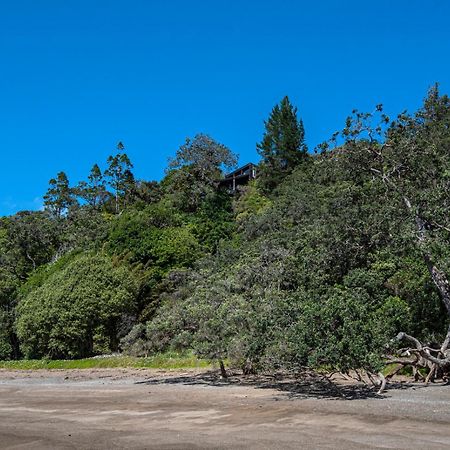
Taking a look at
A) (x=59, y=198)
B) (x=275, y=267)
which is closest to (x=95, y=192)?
(x=59, y=198)

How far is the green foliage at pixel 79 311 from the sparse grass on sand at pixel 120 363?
1.61 metres

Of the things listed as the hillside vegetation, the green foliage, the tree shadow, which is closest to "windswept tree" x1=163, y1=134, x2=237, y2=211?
the hillside vegetation

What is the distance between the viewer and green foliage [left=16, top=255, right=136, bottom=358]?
38.0 meters

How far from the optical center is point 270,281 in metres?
25.0

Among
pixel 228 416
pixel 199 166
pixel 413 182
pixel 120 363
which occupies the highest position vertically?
pixel 199 166

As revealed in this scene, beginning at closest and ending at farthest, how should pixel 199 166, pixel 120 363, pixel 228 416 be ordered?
1. pixel 228 416
2. pixel 120 363
3. pixel 199 166

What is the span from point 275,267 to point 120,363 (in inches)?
542

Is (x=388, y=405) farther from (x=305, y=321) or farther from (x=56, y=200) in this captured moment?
(x=56, y=200)

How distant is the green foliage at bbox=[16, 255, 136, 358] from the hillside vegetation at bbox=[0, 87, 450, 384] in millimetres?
125

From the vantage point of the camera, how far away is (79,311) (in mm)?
37719

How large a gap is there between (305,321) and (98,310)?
24972 mm

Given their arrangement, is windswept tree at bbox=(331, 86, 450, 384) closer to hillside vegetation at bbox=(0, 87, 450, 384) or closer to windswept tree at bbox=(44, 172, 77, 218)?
hillside vegetation at bbox=(0, 87, 450, 384)

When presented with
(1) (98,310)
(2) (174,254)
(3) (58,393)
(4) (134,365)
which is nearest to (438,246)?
(3) (58,393)

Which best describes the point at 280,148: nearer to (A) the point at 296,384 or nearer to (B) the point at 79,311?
(B) the point at 79,311
